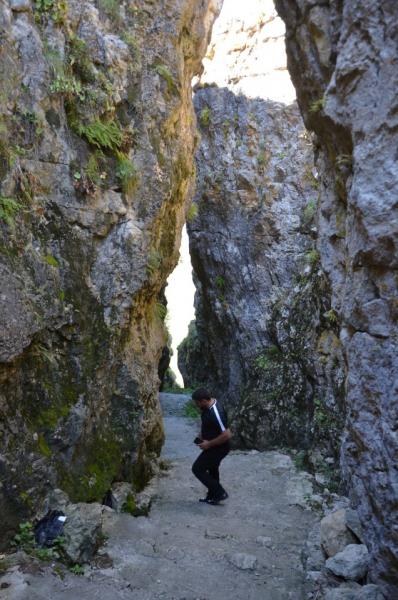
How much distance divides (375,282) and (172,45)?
6886 mm

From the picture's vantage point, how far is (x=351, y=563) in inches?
176

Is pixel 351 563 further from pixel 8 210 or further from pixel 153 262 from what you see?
pixel 8 210

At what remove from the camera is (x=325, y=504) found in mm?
7074

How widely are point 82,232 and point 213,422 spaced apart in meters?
3.29

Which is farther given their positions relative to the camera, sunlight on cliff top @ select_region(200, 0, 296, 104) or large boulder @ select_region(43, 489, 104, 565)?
sunlight on cliff top @ select_region(200, 0, 296, 104)

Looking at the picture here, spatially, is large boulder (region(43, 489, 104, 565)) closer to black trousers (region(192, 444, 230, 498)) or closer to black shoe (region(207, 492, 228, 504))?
black trousers (region(192, 444, 230, 498))

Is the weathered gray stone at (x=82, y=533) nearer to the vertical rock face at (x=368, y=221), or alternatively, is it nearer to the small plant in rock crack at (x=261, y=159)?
the vertical rock face at (x=368, y=221)

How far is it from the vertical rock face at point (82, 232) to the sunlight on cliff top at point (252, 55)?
7096 millimetres

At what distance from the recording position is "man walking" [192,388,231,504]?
21.3ft

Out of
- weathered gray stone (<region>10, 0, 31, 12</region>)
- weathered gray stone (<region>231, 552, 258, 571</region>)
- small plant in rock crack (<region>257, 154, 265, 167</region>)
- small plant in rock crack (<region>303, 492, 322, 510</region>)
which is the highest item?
small plant in rock crack (<region>257, 154, 265, 167</region>)

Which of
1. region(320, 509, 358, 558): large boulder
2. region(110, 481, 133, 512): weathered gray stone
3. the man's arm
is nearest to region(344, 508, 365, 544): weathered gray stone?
region(320, 509, 358, 558): large boulder

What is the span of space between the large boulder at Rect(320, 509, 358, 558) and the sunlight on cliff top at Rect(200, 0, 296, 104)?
13148mm

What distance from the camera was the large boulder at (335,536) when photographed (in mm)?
4934

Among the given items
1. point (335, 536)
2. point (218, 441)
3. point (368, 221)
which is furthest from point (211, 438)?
point (368, 221)
